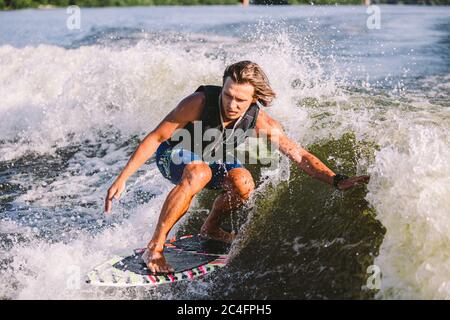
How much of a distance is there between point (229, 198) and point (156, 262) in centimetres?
83

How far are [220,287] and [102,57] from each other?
780cm

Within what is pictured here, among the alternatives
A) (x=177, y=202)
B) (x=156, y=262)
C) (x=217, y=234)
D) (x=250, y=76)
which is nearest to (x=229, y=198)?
(x=217, y=234)

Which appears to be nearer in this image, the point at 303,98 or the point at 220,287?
the point at 220,287

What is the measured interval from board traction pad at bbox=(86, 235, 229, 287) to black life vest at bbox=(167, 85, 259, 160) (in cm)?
89

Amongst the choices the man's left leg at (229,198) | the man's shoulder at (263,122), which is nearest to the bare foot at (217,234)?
the man's left leg at (229,198)

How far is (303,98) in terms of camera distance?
7582mm

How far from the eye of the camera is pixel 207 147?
450 centimetres

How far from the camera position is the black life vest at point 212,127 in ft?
14.2

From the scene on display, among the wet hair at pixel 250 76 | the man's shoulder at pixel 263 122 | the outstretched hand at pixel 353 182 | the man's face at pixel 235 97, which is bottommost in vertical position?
the outstretched hand at pixel 353 182

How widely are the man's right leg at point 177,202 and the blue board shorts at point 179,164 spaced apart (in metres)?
0.11

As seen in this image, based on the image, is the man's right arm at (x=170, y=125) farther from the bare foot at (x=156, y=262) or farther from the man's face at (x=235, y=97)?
the bare foot at (x=156, y=262)

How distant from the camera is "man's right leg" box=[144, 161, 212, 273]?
4305 millimetres
